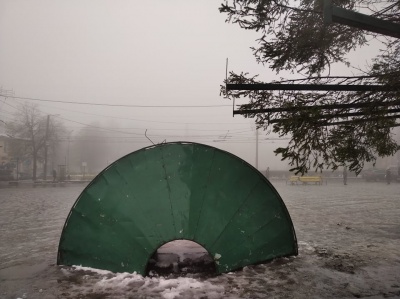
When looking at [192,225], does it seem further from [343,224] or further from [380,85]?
[343,224]

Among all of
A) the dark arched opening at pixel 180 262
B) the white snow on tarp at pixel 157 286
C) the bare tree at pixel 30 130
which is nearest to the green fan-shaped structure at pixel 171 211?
the white snow on tarp at pixel 157 286

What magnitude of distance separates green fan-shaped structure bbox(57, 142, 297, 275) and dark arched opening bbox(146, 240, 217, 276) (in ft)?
1.43

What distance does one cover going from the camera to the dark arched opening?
572 centimetres

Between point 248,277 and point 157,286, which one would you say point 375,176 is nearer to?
point 248,277

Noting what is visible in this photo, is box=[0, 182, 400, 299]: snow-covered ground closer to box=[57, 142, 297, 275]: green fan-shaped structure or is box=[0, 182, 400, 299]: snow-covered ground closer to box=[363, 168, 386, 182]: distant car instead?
box=[57, 142, 297, 275]: green fan-shaped structure

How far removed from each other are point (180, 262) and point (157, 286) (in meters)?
1.08

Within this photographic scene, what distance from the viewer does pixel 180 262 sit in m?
6.01

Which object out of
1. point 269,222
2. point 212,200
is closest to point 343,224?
point 269,222

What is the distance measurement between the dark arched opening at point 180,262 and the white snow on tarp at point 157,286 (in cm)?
42

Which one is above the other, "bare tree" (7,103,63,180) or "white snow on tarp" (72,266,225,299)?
"bare tree" (7,103,63,180)

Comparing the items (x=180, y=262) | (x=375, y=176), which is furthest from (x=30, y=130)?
(x=375, y=176)

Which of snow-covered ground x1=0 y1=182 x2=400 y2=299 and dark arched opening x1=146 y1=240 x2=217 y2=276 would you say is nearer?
snow-covered ground x1=0 y1=182 x2=400 y2=299

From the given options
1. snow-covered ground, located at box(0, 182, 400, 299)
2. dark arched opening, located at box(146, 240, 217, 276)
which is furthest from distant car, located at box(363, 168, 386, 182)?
dark arched opening, located at box(146, 240, 217, 276)

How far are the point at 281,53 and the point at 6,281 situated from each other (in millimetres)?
6935
